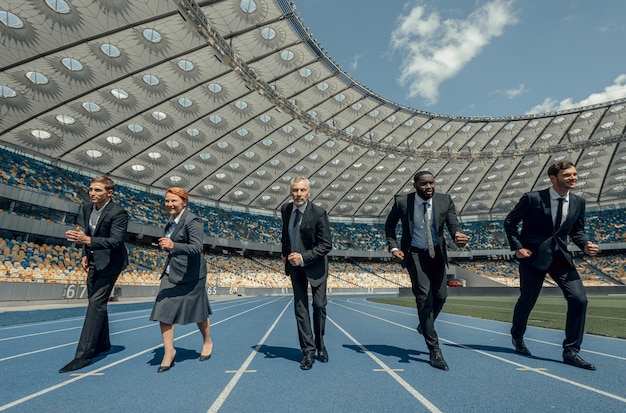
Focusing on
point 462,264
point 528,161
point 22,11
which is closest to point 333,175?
point 528,161

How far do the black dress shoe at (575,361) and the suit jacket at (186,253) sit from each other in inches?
153

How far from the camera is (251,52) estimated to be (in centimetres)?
2114

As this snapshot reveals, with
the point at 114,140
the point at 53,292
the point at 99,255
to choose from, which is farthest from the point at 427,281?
the point at 114,140

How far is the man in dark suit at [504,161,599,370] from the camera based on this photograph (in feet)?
11.2

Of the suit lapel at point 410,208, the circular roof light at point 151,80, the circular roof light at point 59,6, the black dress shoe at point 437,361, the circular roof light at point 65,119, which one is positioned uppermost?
the circular roof light at point 59,6

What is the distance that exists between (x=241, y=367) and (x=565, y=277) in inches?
141

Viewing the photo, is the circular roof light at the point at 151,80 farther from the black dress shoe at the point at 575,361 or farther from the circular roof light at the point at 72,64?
the black dress shoe at the point at 575,361

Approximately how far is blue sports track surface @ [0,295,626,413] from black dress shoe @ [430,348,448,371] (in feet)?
0.21

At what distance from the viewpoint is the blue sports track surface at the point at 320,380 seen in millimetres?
2301

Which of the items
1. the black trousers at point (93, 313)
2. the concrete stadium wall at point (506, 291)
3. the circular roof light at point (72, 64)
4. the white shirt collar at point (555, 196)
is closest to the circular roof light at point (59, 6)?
the circular roof light at point (72, 64)

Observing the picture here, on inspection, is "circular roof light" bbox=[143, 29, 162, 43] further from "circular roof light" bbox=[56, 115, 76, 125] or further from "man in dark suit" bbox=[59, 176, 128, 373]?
"man in dark suit" bbox=[59, 176, 128, 373]

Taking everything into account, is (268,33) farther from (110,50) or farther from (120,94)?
(120,94)

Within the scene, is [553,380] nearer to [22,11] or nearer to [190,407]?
[190,407]

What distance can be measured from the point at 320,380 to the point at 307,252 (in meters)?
1.20
